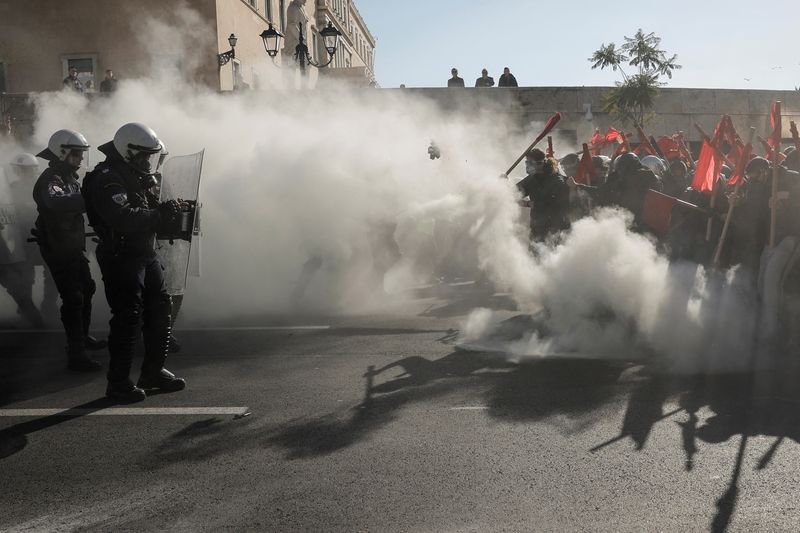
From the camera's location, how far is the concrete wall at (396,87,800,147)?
62.1ft

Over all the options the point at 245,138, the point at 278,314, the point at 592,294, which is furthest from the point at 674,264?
the point at 245,138

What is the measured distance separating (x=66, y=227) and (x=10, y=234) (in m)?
2.51

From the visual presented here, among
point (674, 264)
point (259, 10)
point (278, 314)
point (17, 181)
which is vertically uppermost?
point (259, 10)

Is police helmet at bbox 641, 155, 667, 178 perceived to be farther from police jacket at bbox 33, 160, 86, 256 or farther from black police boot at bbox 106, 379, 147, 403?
black police boot at bbox 106, 379, 147, 403

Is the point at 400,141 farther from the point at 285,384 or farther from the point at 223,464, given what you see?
the point at 223,464

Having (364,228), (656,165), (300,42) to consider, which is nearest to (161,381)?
(364,228)

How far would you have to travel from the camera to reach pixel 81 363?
6219 millimetres

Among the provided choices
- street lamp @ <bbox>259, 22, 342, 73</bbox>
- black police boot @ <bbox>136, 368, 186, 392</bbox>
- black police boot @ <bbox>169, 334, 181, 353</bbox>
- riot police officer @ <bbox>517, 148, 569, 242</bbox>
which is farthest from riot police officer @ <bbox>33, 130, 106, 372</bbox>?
street lamp @ <bbox>259, 22, 342, 73</bbox>

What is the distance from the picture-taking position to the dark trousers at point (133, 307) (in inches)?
202

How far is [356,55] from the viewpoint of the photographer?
196 ft

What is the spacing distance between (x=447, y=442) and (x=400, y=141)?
725 centimetres

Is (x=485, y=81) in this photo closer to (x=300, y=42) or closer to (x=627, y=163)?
(x=300, y=42)

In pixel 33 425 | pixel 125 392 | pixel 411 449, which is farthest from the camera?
pixel 125 392

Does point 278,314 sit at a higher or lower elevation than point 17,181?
lower
